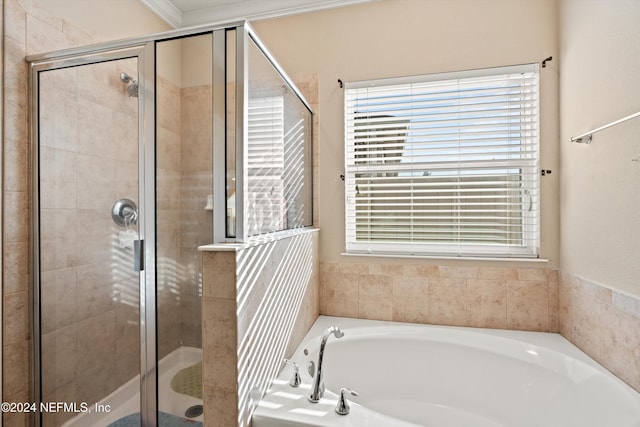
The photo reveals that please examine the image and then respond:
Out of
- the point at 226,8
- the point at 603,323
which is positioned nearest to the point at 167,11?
the point at 226,8

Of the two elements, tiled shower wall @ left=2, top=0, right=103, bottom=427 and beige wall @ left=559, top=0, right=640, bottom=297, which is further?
tiled shower wall @ left=2, top=0, right=103, bottom=427

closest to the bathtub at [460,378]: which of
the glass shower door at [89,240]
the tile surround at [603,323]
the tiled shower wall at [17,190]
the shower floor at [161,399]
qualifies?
the tile surround at [603,323]

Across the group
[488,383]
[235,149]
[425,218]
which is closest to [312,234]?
[425,218]

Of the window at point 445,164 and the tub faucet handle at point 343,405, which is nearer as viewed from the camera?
the tub faucet handle at point 343,405

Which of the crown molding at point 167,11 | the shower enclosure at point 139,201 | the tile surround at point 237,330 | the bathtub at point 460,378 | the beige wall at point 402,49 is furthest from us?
the crown molding at point 167,11

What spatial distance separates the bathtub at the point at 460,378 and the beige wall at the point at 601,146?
17.0 inches

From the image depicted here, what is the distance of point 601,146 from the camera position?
1.48m

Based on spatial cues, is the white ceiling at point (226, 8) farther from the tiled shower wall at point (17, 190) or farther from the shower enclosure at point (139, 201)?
the shower enclosure at point (139, 201)

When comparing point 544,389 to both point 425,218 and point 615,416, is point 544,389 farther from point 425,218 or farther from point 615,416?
point 425,218

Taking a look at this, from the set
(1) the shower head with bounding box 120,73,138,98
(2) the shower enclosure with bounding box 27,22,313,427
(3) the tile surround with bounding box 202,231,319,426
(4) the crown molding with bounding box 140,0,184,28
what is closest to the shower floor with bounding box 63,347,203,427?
(2) the shower enclosure with bounding box 27,22,313,427

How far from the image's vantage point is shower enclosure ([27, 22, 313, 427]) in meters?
1.26

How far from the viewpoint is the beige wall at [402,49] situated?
75.0 inches

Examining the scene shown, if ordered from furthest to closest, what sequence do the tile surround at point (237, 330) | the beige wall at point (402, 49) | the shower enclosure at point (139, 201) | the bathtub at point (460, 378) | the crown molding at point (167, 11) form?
the crown molding at point (167, 11)
the beige wall at point (402, 49)
the bathtub at point (460, 378)
the shower enclosure at point (139, 201)
the tile surround at point (237, 330)

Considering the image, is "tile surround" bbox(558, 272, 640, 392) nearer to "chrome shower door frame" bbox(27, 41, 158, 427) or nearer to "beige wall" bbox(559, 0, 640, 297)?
"beige wall" bbox(559, 0, 640, 297)
